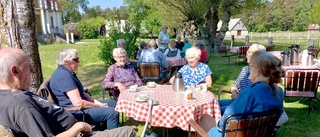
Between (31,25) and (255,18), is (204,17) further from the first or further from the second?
(255,18)

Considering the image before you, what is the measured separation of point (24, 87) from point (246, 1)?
16.0 metres

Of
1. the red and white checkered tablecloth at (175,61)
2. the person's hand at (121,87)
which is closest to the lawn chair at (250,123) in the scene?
the person's hand at (121,87)

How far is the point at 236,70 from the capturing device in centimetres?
920

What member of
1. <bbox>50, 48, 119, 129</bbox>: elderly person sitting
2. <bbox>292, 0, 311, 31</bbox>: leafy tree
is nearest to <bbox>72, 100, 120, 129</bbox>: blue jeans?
<bbox>50, 48, 119, 129</bbox>: elderly person sitting

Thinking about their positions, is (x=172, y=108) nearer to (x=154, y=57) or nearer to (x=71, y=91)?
(x=71, y=91)

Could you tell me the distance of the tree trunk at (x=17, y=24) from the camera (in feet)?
10.3

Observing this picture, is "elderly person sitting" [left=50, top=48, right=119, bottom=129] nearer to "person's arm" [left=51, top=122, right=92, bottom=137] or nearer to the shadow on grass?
"person's arm" [left=51, top=122, right=92, bottom=137]

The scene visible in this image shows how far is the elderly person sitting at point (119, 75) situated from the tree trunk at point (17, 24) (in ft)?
3.92

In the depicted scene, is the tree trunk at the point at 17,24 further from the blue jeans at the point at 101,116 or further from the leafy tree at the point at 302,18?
the leafy tree at the point at 302,18

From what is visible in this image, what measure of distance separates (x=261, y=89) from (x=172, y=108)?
3.06 ft

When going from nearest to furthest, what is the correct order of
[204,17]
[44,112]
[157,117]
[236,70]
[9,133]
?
[9,133] → [44,112] → [157,117] → [236,70] → [204,17]

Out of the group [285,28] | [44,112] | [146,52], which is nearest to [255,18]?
[285,28]

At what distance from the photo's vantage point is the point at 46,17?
2880 centimetres

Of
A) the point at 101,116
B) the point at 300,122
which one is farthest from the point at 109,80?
the point at 300,122
